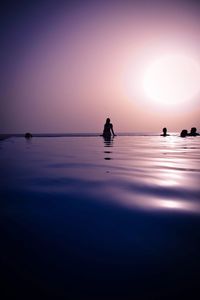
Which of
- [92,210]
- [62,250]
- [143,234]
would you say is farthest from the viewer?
[92,210]

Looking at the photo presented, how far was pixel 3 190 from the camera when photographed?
309cm

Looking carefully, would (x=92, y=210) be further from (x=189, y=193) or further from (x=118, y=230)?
(x=189, y=193)

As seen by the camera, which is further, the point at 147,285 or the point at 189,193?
the point at 189,193

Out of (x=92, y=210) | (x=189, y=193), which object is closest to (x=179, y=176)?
(x=189, y=193)

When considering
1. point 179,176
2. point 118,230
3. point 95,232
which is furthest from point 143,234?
point 179,176

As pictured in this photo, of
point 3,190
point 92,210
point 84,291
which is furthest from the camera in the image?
point 3,190

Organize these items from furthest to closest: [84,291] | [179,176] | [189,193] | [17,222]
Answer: [179,176]
[189,193]
[17,222]
[84,291]

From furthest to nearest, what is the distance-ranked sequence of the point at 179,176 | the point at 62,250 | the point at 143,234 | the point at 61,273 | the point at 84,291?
the point at 179,176 < the point at 143,234 < the point at 62,250 < the point at 61,273 < the point at 84,291

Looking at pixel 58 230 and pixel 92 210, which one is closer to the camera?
pixel 58 230

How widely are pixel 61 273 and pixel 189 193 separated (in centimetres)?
197

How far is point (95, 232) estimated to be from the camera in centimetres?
178

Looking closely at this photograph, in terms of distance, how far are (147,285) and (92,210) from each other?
1.14 metres

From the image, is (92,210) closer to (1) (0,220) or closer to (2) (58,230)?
(2) (58,230)

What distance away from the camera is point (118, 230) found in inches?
71.9
